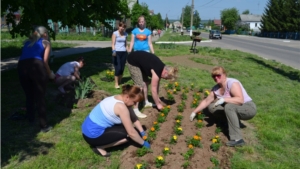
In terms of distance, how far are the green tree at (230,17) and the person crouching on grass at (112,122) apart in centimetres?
8398

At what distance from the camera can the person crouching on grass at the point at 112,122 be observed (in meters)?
3.31

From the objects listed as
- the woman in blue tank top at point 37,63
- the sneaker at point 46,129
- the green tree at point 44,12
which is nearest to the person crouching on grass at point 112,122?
the sneaker at point 46,129

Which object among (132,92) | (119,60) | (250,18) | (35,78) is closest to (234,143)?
(132,92)

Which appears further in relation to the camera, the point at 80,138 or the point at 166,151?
the point at 80,138

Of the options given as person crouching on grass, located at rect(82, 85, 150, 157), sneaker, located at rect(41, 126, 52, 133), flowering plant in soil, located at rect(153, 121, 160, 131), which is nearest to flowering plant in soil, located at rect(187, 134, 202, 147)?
flowering plant in soil, located at rect(153, 121, 160, 131)

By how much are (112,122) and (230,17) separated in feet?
282

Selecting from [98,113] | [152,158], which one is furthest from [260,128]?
[98,113]

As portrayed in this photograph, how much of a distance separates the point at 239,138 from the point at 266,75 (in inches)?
249

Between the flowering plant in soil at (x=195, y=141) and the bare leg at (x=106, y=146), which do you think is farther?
the flowering plant in soil at (x=195, y=141)

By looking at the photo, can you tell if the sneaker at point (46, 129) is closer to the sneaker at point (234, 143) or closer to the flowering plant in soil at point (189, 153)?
the flowering plant in soil at point (189, 153)

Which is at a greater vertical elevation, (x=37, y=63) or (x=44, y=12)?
(x=44, y=12)

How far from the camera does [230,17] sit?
8219cm

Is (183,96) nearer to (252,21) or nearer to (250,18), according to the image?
(252,21)

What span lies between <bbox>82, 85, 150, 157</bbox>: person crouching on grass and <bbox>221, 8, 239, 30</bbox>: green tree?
3306 inches
